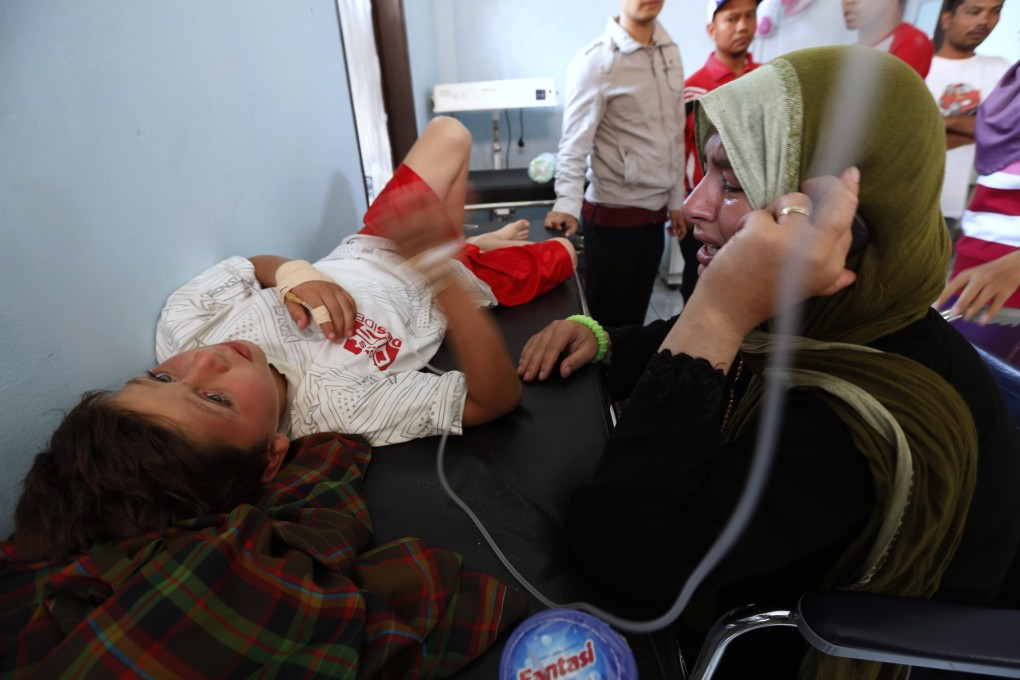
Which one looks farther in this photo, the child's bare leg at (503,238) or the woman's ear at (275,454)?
the child's bare leg at (503,238)

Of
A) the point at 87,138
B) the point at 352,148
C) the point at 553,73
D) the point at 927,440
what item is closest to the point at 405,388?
the point at 87,138

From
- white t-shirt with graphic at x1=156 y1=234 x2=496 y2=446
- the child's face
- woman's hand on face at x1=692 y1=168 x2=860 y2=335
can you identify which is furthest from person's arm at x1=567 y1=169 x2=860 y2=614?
the child's face

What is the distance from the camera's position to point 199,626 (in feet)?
1.67

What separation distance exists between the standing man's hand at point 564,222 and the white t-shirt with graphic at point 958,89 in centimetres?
128

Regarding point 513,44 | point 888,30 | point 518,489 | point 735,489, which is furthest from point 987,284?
point 513,44

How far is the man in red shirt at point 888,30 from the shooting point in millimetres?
536

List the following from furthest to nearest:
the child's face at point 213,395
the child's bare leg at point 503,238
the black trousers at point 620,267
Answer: the black trousers at point 620,267, the child's bare leg at point 503,238, the child's face at point 213,395

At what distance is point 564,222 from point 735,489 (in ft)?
5.44

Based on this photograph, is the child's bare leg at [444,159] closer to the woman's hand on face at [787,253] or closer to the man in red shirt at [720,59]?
the man in red shirt at [720,59]

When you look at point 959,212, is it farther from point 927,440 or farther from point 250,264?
point 250,264

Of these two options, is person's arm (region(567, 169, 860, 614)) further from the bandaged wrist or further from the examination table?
the bandaged wrist

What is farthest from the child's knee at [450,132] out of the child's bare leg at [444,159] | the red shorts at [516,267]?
the red shorts at [516,267]

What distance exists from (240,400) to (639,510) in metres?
0.72

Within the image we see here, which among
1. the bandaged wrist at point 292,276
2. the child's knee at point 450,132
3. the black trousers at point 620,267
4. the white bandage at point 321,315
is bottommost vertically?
the black trousers at point 620,267
